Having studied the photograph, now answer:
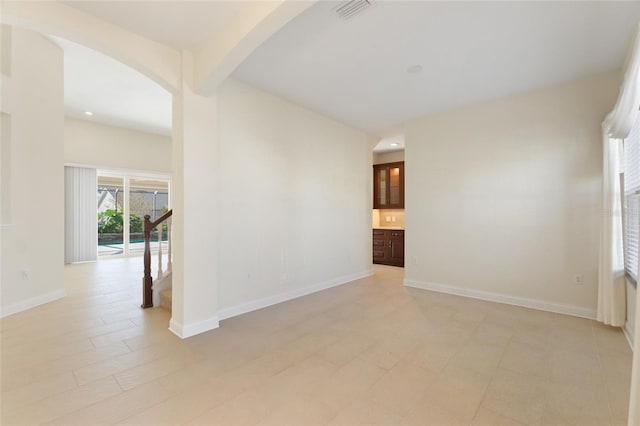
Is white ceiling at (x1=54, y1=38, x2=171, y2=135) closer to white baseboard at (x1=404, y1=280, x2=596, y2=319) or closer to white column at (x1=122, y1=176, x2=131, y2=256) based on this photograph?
white column at (x1=122, y1=176, x2=131, y2=256)

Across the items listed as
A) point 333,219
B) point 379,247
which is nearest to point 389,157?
point 379,247

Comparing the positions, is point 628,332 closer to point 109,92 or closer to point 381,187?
point 381,187

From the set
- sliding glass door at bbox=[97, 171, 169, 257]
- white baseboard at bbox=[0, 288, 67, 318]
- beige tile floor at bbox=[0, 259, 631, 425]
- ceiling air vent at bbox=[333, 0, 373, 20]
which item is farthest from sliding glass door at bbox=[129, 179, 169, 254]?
ceiling air vent at bbox=[333, 0, 373, 20]

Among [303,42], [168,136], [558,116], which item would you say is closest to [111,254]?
[168,136]

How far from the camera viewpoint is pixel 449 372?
7.38ft

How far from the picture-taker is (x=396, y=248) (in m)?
6.78

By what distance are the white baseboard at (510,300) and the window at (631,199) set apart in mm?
763

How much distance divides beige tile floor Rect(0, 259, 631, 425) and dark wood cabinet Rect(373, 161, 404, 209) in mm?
3789

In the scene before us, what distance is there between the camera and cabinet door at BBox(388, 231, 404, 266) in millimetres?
6688

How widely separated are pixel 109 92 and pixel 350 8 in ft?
→ 16.5

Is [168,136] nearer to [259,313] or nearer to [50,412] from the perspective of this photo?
[259,313]

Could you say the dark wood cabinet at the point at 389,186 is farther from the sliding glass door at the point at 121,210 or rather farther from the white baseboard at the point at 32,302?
the white baseboard at the point at 32,302

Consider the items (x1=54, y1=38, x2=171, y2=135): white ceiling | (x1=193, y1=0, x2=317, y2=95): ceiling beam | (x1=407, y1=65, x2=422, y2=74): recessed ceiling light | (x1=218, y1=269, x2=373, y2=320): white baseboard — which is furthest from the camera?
(x1=54, y1=38, x2=171, y2=135): white ceiling

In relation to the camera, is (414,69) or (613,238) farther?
(414,69)
